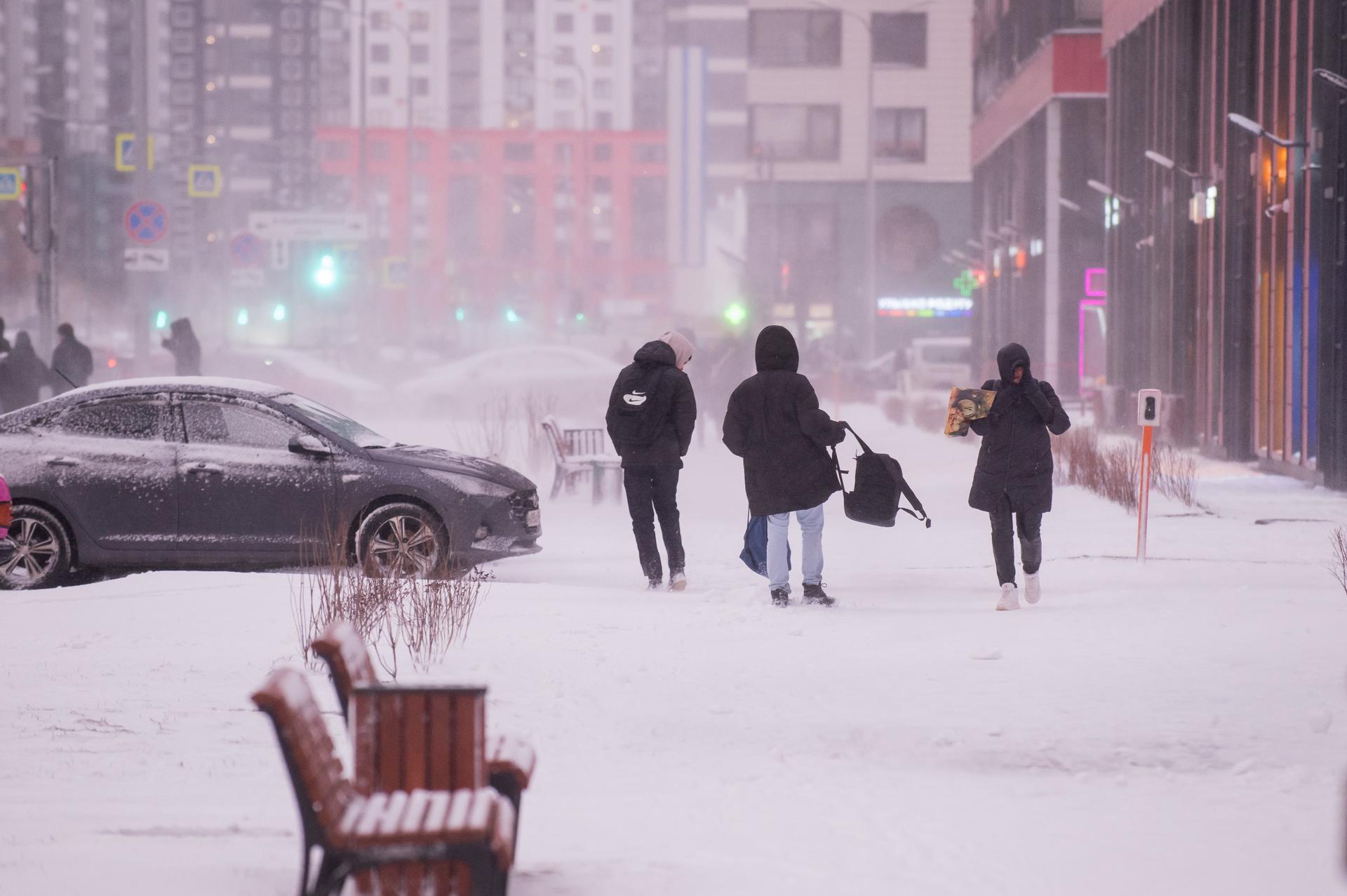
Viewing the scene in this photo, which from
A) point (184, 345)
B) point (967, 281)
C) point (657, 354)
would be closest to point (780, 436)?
point (657, 354)

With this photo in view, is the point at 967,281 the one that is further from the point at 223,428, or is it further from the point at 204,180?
the point at 223,428

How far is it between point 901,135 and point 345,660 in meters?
74.4

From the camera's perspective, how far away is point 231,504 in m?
12.5

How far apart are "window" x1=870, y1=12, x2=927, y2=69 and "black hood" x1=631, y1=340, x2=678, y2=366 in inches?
2664

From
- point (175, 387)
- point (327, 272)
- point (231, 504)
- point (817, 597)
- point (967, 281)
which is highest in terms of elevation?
point (967, 281)

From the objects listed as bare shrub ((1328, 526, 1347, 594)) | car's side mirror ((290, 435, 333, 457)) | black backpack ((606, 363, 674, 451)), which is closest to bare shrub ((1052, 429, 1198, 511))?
bare shrub ((1328, 526, 1347, 594))

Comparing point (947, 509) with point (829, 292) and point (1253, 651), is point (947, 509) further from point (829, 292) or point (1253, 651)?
point (829, 292)

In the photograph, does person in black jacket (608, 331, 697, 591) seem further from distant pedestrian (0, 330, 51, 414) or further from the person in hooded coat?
distant pedestrian (0, 330, 51, 414)

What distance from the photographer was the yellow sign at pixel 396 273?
167 feet

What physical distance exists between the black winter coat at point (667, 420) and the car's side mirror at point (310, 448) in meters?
2.01

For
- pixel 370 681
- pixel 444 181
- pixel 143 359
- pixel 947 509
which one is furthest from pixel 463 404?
pixel 444 181

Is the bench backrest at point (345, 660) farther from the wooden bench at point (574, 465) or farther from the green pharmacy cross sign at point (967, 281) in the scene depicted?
the green pharmacy cross sign at point (967, 281)

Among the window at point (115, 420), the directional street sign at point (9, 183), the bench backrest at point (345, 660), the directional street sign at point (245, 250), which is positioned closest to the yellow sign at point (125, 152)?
the directional street sign at point (9, 183)

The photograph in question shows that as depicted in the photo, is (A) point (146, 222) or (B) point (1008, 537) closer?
(B) point (1008, 537)
